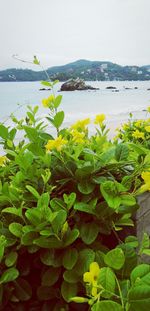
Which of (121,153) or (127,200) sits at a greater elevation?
(121,153)

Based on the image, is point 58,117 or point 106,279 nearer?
point 106,279

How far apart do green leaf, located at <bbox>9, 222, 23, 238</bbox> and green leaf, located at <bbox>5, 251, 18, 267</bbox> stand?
2.8 inches

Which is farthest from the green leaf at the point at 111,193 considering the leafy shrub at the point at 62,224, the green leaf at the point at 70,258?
the green leaf at the point at 70,258

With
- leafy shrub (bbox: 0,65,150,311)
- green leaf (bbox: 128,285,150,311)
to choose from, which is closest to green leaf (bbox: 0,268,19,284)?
leafy shrub (bbox: 0,65,150,311)

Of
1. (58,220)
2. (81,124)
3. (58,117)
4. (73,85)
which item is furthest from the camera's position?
(73,85)

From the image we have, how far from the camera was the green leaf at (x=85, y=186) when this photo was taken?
1.46m

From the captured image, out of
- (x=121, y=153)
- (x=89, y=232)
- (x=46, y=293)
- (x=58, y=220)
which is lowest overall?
(x=46, y=293)

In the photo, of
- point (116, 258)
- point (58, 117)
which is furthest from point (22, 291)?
point (58, 117)

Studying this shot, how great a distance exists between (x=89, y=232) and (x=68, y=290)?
22 cm

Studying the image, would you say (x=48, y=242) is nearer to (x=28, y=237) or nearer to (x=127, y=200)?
(x=28, y=237)

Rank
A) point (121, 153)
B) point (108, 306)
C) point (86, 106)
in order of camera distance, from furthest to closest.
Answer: point (86, 106) → point (121, 153) → point (108, 306)

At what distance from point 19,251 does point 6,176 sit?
0.48 m

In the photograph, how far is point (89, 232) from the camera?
55.9 inches

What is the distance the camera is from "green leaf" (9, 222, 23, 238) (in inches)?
53.4
